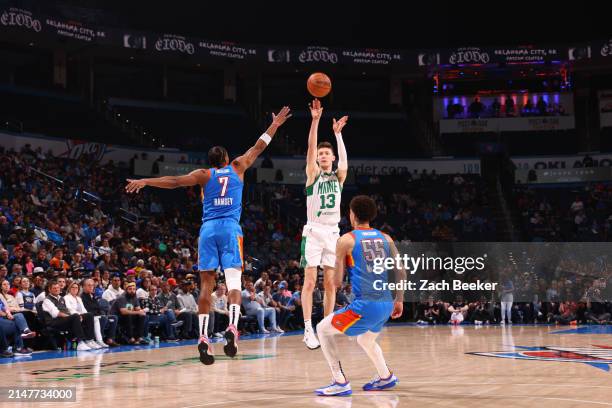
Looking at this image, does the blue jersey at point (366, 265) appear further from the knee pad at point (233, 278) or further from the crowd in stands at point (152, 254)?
the crowd in stands at point (152, 254)

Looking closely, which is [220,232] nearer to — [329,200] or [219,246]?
[219,246]

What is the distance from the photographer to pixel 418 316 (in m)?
24.5

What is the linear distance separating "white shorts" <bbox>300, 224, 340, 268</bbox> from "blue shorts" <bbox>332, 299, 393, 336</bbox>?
266 cm

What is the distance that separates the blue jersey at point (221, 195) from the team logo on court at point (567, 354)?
4.90 metres

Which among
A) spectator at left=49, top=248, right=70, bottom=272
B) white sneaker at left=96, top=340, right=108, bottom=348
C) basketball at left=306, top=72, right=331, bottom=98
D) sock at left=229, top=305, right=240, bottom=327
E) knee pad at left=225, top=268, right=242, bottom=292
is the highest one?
basketball at left=306, top=72, right=331, bottom=98

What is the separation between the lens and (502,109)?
36.7 meters

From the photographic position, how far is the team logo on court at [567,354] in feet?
33.2

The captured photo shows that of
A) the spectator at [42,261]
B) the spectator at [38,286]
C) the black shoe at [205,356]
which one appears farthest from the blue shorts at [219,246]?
the spectator at [42,261]

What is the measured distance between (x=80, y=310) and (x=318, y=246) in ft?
20.5

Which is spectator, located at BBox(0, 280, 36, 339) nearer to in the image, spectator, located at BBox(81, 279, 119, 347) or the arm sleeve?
spectator, located at BBox(81, 279, 119, 347)

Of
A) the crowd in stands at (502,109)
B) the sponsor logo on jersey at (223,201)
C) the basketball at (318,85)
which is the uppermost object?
the crowd in stands at (502,109)

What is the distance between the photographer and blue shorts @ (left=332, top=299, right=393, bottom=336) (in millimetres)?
7129

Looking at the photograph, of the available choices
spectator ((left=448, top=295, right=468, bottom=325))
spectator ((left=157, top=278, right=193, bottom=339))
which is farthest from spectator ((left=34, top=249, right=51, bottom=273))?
spectator ((left=448, top=295, right=468, bottom=325))

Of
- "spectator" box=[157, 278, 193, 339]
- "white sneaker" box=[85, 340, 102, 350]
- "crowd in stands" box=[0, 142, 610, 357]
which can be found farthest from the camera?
"spectator" box=[157, 278, 193, 339]
